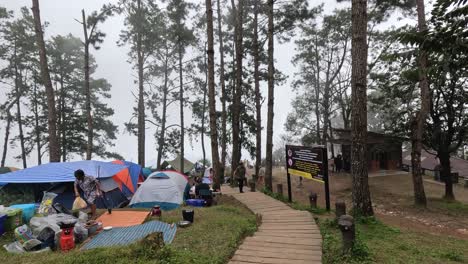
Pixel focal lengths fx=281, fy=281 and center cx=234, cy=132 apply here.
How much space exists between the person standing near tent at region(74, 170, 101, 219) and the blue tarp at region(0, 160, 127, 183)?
1.76m

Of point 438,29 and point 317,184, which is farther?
point 317,184

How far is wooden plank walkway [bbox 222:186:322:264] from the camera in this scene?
4.29 m

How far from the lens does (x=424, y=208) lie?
430 inches

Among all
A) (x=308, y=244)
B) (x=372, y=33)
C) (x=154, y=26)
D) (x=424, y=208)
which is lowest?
(x=424, y=208)

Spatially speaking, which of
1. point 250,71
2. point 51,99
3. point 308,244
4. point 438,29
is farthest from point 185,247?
point 250,71

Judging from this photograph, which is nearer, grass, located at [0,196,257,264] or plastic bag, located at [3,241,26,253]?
grass, located at [0,196,257,264]

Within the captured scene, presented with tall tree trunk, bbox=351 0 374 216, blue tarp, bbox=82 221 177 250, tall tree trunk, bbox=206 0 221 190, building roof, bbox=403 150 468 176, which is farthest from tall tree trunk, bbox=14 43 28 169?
building roof, bbox=403 150 468 176

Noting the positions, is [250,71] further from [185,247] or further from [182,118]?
[185,247]

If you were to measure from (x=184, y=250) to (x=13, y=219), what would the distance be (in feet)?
14.3

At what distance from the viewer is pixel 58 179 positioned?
29.7ft

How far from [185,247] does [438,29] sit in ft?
16.2

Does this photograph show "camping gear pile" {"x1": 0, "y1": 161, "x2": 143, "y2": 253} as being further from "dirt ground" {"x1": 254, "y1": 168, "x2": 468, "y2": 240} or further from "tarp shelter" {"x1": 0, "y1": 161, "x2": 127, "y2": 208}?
"dirt ground" {"x1": 254, "y1": 168, "x2": 468, "y2": 240}

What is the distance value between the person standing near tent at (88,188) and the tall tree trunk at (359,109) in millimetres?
6619

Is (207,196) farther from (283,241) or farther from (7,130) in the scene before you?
(7,130)
